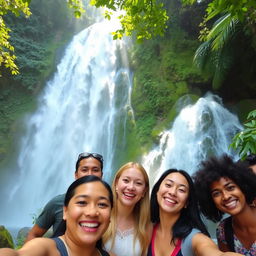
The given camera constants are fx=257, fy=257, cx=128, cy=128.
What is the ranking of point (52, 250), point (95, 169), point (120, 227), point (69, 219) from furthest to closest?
A: point (95, 169) → point (120, 227) → point (69, 219) → point (52, 250)

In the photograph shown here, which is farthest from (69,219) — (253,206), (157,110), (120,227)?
(157,110)

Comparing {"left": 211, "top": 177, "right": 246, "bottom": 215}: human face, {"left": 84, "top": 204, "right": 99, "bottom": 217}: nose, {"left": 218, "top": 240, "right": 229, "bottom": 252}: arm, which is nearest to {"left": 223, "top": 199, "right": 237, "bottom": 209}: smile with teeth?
{"left": 211, "top": 177, "right": 246, "bottom": 215}: human face

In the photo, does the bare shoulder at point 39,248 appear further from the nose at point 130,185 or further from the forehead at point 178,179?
the forehead at point 178,179

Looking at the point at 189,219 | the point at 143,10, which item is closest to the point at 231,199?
the point at 189,219

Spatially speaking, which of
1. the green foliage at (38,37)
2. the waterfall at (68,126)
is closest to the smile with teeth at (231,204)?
the waterfall at (68,126)

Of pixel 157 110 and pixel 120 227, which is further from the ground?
pixel 157 110

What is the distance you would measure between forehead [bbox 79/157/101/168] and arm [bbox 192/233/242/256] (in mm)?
1365

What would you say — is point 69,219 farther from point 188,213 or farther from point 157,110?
point 157,110

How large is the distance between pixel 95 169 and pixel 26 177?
12114 mm

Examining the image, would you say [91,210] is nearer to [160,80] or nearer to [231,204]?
[231,204]

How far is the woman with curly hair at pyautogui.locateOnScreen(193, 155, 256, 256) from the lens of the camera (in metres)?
2.20

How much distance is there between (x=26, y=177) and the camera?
13.8 meters

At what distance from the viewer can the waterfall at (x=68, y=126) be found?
1302cm

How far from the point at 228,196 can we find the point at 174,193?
0.46 metres
